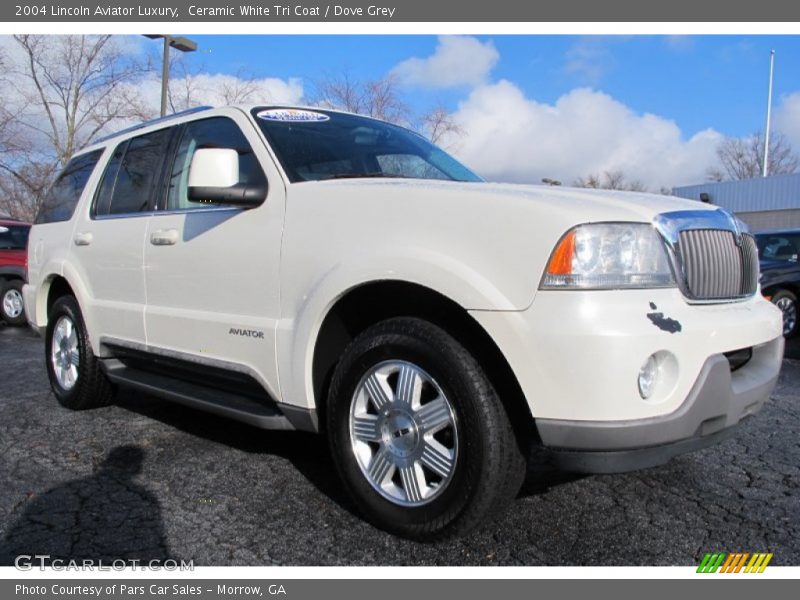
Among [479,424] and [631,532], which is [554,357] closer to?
[479,424]

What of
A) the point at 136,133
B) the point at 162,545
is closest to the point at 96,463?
the point at 162,545

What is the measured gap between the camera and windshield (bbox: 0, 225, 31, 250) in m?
11.3

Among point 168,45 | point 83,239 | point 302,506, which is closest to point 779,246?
point 302,506

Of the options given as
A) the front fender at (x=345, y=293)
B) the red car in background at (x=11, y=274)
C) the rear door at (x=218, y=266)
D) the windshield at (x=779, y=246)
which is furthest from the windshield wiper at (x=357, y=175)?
the red car in background at (x=11, y=274)

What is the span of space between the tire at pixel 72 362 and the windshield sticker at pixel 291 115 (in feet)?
A: 6.92

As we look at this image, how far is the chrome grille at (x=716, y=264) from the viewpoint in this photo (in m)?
2.45

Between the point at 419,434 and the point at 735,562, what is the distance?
1.26 m

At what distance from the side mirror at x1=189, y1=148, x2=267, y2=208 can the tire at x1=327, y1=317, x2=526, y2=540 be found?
95 centimetres

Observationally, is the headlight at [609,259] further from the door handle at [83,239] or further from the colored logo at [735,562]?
the door handle at [83,239]

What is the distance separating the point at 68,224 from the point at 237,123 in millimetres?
2073

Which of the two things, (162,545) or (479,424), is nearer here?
(479,424)

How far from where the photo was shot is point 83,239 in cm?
457

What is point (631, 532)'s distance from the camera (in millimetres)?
2729

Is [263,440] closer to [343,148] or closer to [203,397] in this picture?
[203,397]
